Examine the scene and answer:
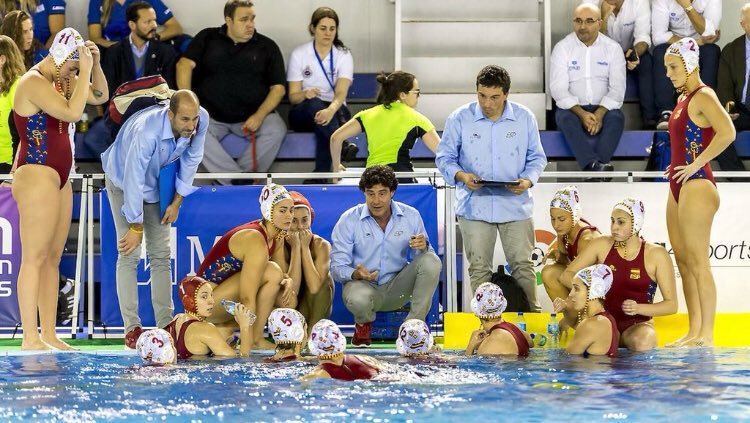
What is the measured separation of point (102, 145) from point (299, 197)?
284 cm

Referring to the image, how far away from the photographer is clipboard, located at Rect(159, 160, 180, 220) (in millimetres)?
8422

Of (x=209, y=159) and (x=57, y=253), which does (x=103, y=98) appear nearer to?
(x=57, y=253)

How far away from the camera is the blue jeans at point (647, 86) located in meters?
11.2

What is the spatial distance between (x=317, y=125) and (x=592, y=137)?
250cm

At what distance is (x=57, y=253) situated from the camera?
791 centimetres

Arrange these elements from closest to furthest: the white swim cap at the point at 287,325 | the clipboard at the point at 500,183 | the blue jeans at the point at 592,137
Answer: the white swim cap at the point at 287,325
the clipboard at the point at 500,183
the blue jeans at the point at 592,137

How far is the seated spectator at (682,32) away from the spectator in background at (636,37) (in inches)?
2.9

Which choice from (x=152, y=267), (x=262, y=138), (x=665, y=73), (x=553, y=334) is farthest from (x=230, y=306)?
(x=665, y=73)

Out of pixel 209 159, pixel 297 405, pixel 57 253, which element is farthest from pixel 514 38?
pixel 297 405

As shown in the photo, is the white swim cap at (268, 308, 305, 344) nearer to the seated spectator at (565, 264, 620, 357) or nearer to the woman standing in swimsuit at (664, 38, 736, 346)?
the seated spectator at (565, 264, 620, 357)

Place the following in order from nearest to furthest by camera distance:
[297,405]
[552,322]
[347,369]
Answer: [297,405], [347,369], [552,322]

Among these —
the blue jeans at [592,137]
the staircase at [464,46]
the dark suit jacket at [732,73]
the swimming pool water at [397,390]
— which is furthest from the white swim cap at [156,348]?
the dark suit jacket at [732,73]

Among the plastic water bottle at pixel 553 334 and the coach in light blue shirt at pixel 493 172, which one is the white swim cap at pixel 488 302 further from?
the coach in light blue shirt at pixel 493 172

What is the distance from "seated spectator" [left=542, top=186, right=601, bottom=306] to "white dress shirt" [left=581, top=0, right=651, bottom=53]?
3.39 metres
